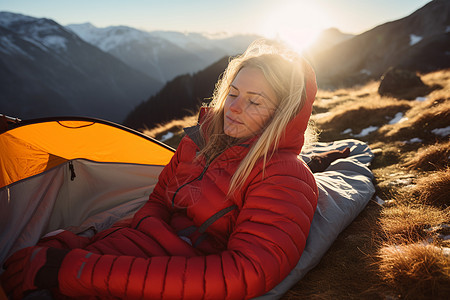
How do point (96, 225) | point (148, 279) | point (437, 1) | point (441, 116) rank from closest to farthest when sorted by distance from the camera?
point (148, 279) → point (96, 225) → point (441, 116) → point (437, 1)

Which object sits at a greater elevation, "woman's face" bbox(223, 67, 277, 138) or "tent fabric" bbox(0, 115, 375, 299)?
"woman's face" bbox(223, 67, 277, 138)

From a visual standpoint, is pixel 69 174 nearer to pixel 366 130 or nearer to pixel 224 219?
pixel 224 219

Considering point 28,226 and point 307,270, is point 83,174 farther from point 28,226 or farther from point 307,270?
point 307,270

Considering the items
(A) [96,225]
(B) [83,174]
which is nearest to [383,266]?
(A) [96,225]

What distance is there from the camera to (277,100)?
1912 mm

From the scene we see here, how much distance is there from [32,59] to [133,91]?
180ft

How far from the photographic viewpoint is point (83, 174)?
3.46 meters

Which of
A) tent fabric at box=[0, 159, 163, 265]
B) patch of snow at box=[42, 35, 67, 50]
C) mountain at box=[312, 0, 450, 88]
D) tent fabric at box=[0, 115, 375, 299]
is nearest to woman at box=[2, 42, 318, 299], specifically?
tent fabric at box=[0, 115, 375, 299]

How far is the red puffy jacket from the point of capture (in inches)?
55.0

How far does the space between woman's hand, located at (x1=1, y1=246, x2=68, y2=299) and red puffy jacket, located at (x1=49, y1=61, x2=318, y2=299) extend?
9 centimetres

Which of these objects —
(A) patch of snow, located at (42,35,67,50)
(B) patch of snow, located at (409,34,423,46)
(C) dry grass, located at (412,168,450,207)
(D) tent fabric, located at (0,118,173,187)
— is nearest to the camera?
(C) dry grass, located at (412,168,450,207)

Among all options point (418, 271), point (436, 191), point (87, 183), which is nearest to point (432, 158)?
point (436, 191)

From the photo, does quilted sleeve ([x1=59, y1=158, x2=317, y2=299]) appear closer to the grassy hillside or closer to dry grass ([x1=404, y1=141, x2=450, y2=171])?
the grassy hillside

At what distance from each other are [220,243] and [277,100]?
1.18 m
